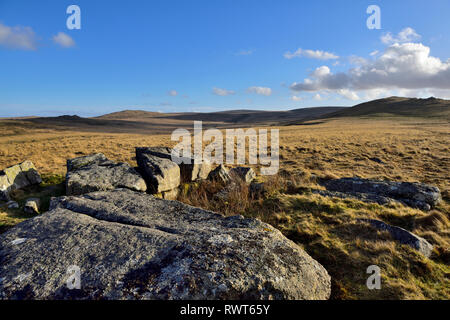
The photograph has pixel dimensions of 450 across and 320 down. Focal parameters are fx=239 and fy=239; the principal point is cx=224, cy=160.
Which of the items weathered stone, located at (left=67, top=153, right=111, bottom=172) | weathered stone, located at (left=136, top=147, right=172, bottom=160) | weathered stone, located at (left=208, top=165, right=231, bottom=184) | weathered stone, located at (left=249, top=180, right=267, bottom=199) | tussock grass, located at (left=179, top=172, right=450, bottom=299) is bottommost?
tussock grass, located at (left=179, top=172, right=450, bottom=299)

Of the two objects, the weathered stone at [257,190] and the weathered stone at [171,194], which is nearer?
the weathered stone at [171,194]

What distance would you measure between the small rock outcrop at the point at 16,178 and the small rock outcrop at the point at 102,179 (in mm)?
1958

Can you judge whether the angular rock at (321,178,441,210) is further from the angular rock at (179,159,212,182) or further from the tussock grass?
the angular rock at (179,159,212,182)

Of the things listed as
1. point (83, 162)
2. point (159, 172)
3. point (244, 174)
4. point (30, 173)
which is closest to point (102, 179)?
point (159, 172)

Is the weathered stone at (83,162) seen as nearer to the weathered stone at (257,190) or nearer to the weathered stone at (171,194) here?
A: the weathered stone at (171,194)

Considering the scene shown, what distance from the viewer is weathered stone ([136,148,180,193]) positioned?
336 inches

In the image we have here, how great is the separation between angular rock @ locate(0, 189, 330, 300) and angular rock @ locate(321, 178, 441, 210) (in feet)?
24.4

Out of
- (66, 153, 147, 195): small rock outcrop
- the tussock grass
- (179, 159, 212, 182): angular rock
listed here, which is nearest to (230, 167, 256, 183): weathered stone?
the tussock grass

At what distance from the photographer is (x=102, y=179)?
8039mm

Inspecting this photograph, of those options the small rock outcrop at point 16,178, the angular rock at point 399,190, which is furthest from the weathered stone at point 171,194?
the angular rock at point 399,190

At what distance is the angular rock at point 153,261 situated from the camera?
9.68ft

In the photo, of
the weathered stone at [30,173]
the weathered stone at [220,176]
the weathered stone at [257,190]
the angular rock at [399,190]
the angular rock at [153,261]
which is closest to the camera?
the angular rock at [153,261]

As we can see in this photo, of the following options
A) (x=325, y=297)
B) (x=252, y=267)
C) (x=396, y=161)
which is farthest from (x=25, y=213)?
(x=396, y=161)
